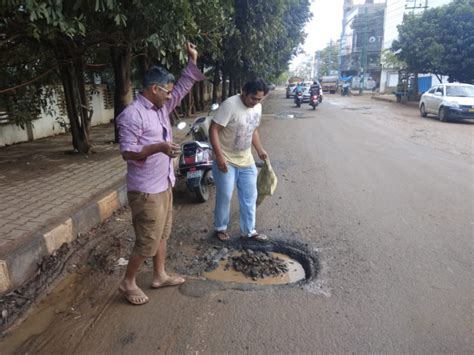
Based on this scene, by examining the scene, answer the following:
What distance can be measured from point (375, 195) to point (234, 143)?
9.27 ft

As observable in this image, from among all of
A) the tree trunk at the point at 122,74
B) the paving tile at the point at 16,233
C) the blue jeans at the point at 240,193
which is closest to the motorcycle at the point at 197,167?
the blue jeans at the point at 240,193

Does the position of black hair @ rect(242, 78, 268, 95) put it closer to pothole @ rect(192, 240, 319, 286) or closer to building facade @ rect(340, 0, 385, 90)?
pothole @ rect(192, 240, 319, 286)

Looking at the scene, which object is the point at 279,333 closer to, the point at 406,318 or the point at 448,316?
the point at 406,318

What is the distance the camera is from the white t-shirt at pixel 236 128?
12.8ft

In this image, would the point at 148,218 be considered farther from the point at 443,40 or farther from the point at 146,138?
the point at 443,40

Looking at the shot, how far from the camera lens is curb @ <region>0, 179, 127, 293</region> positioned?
328cm

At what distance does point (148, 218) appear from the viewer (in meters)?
2.97

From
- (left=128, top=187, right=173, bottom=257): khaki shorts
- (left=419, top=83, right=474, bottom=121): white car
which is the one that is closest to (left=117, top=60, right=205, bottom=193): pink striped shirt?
(left=128, top=187, right=173, bottom=257): khaki shorts

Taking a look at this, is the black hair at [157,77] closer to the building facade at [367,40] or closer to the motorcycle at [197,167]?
the motorcycle at [197,167]

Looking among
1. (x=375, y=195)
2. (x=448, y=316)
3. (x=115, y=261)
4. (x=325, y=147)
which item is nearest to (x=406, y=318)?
(x=448, y=316)

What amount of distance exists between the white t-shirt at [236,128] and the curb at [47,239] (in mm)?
1765

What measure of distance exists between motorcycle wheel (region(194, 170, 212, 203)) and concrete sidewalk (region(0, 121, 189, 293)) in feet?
3.35

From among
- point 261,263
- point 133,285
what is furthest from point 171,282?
point 261,263

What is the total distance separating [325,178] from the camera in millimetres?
7020
